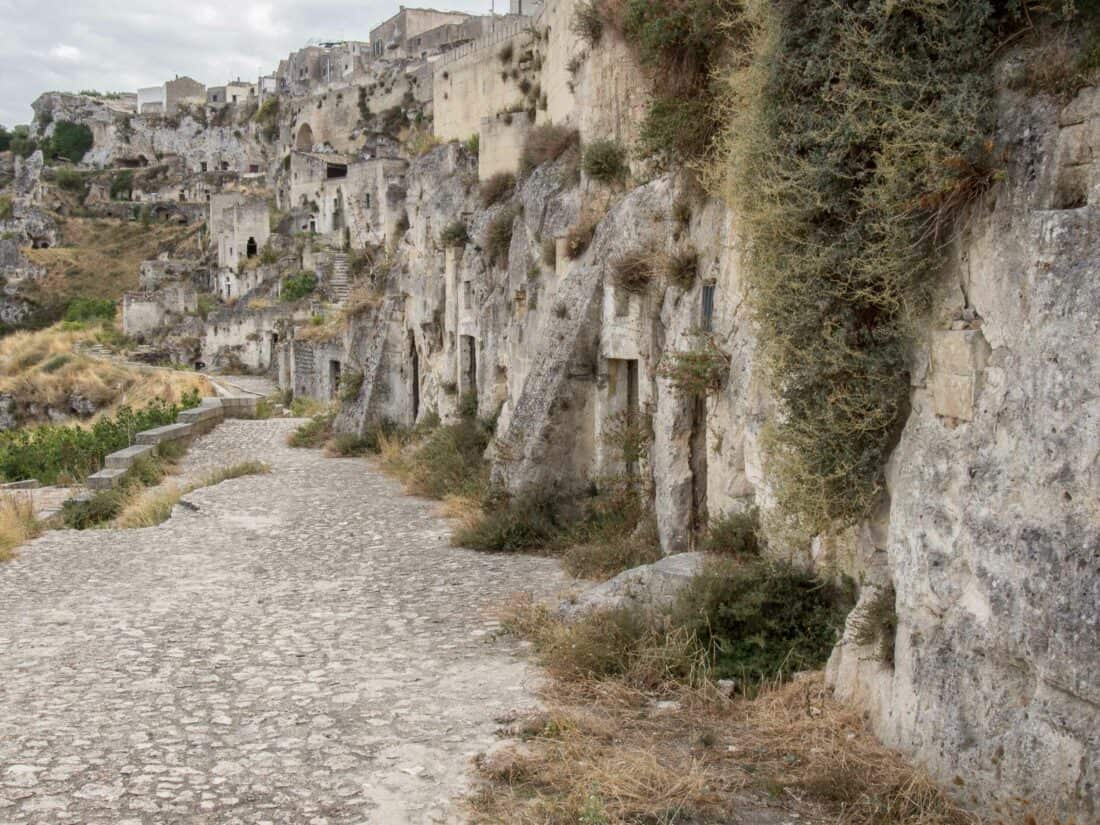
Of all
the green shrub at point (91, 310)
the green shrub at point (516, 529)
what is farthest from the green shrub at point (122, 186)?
the green shrub at point (516, 529)

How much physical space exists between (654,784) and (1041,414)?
238 centimetres

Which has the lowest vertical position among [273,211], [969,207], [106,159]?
[969,207]

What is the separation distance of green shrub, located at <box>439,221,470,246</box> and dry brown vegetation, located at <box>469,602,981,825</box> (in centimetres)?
1259

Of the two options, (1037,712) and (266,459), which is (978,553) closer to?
(1037,712)

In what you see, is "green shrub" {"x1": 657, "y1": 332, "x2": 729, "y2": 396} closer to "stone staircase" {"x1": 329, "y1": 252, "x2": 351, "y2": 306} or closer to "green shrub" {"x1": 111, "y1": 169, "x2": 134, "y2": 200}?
"stone staircase" {"x1": 329, "y1": 252, "x2": 351, "y2": 306}

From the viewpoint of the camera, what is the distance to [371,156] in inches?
2324

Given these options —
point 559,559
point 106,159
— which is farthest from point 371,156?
point 559,559

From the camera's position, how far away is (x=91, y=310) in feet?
194

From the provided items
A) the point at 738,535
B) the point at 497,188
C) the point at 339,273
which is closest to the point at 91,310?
the point at 339,273

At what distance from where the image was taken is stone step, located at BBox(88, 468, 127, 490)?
1446cm

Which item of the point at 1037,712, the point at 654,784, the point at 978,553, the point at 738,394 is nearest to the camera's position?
the point at 1037,712

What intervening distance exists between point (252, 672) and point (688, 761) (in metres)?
3.33

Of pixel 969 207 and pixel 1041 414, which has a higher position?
pixel 969 207

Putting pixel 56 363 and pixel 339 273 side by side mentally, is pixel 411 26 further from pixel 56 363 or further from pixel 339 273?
pixel 56 363
